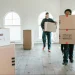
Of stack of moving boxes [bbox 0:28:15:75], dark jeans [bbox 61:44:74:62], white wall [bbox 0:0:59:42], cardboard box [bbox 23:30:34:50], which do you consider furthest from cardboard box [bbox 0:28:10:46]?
white wall [bbox 0:0:59:42]

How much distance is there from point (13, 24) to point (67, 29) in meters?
5.94

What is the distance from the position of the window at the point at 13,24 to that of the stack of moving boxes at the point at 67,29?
18.7 feet

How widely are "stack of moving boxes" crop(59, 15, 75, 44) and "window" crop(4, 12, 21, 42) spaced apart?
5686 millimetres

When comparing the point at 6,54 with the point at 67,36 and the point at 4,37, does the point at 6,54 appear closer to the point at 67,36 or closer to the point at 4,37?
the point at 4,37

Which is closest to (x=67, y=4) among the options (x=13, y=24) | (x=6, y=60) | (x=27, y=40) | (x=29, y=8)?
(x=29, y=8)

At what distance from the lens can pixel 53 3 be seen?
984 cm

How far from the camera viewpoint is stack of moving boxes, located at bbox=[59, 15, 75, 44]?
441cm

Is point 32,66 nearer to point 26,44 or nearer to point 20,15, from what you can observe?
point 26,44

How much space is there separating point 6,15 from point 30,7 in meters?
1.36

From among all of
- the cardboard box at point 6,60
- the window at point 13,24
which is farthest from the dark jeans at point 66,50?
the window at point 13,24

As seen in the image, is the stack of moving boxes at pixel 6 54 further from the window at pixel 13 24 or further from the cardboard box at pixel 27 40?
the window at pixel 13 24

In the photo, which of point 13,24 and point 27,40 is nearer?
point 27,40

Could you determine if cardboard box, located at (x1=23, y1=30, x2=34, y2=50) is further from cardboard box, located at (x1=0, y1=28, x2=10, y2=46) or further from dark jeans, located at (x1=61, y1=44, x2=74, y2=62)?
cardboard box, located at (x1=0, y1=28, x2=10, y2=46)

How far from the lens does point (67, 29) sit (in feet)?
14.8
